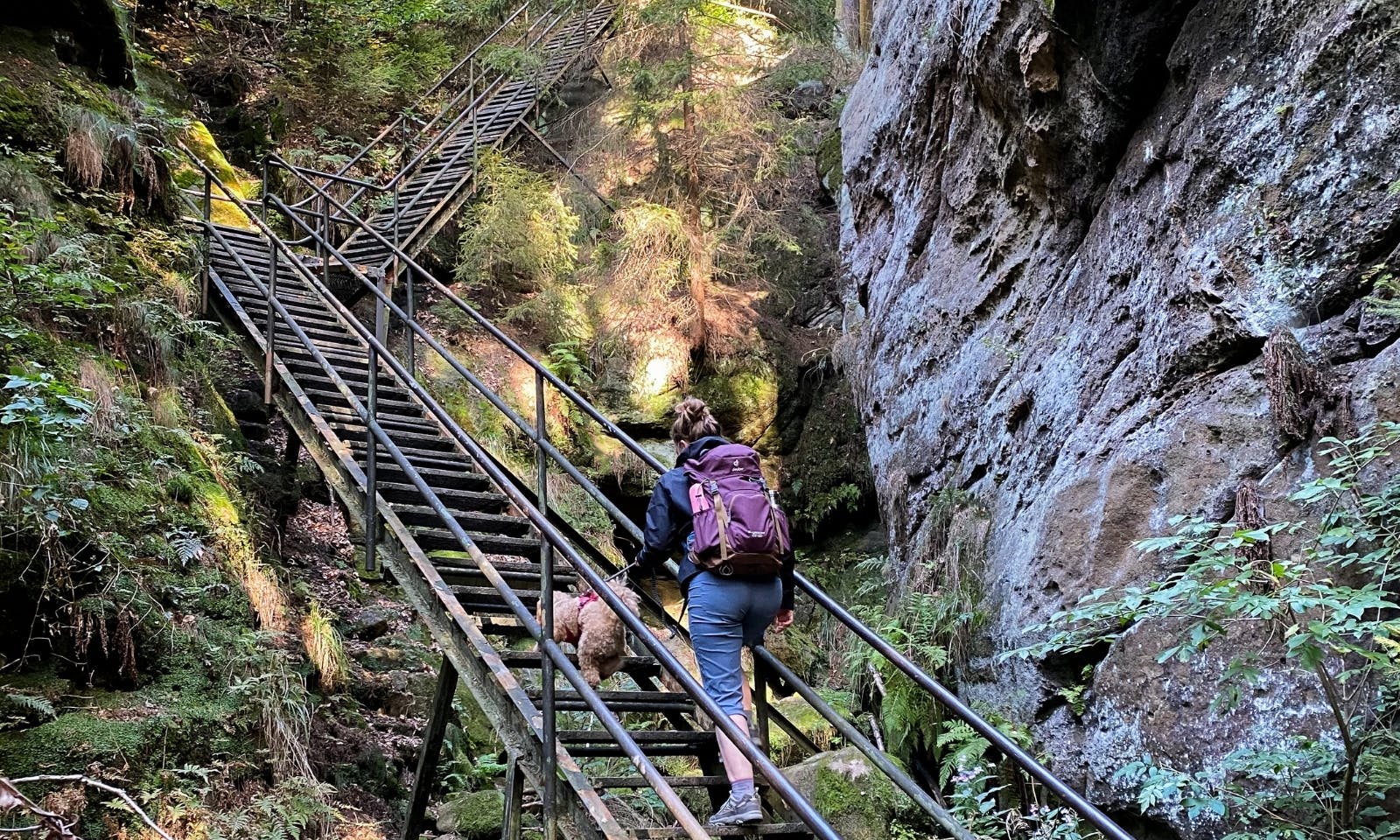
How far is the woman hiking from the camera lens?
11.9 feet

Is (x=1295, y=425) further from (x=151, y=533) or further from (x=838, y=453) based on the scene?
(x=838, y=453)

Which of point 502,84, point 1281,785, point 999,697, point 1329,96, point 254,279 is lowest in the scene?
point 999,697

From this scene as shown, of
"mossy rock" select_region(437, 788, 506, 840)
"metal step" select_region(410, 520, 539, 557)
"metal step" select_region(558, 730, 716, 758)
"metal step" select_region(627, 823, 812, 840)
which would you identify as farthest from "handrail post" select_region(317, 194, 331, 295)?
"metal step" select_region(627, 823, 812, 840)

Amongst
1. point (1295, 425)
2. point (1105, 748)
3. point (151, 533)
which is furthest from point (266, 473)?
point (1295, 425)

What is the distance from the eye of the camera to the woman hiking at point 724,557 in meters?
3.63

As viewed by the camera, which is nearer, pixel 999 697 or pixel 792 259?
pixel 999 697

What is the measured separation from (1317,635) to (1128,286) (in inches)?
112

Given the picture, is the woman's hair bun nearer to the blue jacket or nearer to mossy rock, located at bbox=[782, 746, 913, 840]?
the blue jacket

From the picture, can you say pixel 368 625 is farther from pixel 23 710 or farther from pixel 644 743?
pixel 644 743

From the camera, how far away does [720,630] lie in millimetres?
3713

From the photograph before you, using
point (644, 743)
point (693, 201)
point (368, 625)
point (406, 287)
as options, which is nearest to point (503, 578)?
point (644, 743)

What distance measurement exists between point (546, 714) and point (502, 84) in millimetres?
15671

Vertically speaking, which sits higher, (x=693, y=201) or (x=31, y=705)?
(x=693, y=201)

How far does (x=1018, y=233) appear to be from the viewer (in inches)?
261
